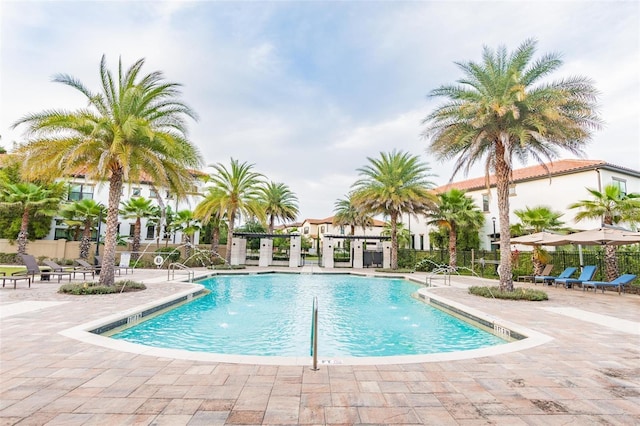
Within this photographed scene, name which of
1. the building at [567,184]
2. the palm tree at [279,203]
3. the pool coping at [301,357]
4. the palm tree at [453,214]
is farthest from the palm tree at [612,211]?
the palm tree at [279,203]

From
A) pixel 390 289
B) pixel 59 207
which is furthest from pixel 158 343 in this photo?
pixel 59 207

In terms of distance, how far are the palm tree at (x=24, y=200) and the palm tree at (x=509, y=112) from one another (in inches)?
1162

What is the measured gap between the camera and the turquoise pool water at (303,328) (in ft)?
23.8

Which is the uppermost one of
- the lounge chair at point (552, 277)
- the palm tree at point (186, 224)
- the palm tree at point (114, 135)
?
the palm tree at point (114, 135)

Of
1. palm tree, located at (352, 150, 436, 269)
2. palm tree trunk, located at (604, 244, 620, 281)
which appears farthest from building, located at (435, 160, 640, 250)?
palm tree trunk, located at (604, 244, 620, 281)

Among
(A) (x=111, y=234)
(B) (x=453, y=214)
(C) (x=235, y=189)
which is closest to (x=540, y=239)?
(B) (x=453, y=214)

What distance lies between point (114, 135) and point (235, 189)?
547 inches

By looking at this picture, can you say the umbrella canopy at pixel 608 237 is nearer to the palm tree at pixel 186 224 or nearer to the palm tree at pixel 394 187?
the palm tree at pixel 394 187

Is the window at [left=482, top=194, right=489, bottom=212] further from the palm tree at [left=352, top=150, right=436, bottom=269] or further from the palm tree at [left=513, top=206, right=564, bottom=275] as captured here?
the palm tree at [left=513, top=206, right=564, bottom=275]

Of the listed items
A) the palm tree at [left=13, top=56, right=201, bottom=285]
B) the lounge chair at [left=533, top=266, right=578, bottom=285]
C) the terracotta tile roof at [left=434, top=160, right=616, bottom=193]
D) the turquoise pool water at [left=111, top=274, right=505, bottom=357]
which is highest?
the terracotta tile roof at [left=434, top=160, right=616, bottom=193]

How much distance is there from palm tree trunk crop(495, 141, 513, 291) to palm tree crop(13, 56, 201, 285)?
13.0m

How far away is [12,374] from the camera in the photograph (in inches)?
165

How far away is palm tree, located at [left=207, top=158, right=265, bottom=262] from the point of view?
2544 cm

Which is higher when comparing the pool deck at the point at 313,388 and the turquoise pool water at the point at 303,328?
the pool deck at the point at 313,388
